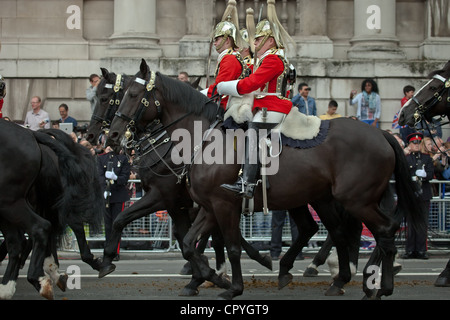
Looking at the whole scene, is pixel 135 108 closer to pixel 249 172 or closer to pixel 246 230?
pixel 249 172

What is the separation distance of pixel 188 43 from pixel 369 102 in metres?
4.33

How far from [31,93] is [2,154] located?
10618 millimetres

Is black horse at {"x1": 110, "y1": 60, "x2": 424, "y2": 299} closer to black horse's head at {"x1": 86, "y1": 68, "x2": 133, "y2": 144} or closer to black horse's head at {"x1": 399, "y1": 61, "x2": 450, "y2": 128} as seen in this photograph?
black horse's head at {"x1": 399, "y1": 61, "x2": 450, "y2": 128}

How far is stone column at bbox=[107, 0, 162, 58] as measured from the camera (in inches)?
767

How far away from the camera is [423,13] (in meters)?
20.8

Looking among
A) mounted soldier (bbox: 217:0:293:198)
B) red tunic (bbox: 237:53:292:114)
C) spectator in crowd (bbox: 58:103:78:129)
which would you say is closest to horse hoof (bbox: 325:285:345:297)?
mounted soldier (bbox: 217:0:293:198)

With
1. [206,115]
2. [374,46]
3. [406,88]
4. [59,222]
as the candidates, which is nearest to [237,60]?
[206,115]

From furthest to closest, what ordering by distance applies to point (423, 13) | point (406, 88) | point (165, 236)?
point (423, 13) < point (406, 88) < point (165, 236)

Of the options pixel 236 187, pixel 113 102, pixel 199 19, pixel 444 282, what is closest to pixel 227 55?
pixel 113 102

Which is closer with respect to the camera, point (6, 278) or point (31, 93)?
point (6, 278)

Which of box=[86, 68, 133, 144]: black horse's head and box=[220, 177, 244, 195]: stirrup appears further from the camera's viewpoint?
box=[86, 68, 133, 144]: black horse's head

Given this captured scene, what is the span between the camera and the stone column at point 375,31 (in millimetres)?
19797

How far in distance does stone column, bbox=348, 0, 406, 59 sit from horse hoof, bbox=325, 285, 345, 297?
10438 millimetres

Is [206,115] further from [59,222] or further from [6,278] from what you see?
[6,278]
